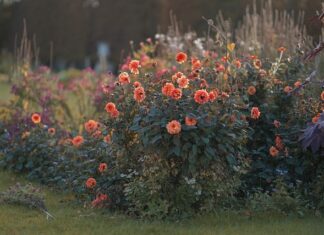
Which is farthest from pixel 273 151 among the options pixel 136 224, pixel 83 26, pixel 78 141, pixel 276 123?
pixel 83 26

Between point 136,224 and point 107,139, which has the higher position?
point 107,139

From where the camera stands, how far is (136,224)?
15.4 ft

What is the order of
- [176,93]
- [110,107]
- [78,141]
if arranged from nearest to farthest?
[176,93], [110,107], [78,141]

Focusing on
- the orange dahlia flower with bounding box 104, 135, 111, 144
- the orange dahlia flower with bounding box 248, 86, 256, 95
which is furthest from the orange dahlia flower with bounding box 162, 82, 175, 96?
the orange dahlia flower with bounding box 248, 86, 256, 95

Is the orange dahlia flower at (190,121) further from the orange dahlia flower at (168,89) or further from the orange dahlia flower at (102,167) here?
the orange dahlia flower at (102,167)

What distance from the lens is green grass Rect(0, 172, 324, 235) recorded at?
14.9 ft

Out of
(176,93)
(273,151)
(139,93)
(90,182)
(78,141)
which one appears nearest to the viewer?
(176,93)

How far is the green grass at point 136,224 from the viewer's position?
14.9ft

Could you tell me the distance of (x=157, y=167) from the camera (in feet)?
15.9

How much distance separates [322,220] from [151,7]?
90.6ft

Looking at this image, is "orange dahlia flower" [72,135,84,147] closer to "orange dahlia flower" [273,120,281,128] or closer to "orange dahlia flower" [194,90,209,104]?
"orange dahlia flower" [194,90,209,104]

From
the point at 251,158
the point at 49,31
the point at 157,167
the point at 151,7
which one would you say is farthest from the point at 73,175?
the point at 49,31

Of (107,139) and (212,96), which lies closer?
(212,96)

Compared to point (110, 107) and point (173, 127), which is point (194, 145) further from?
point (110, 107)
